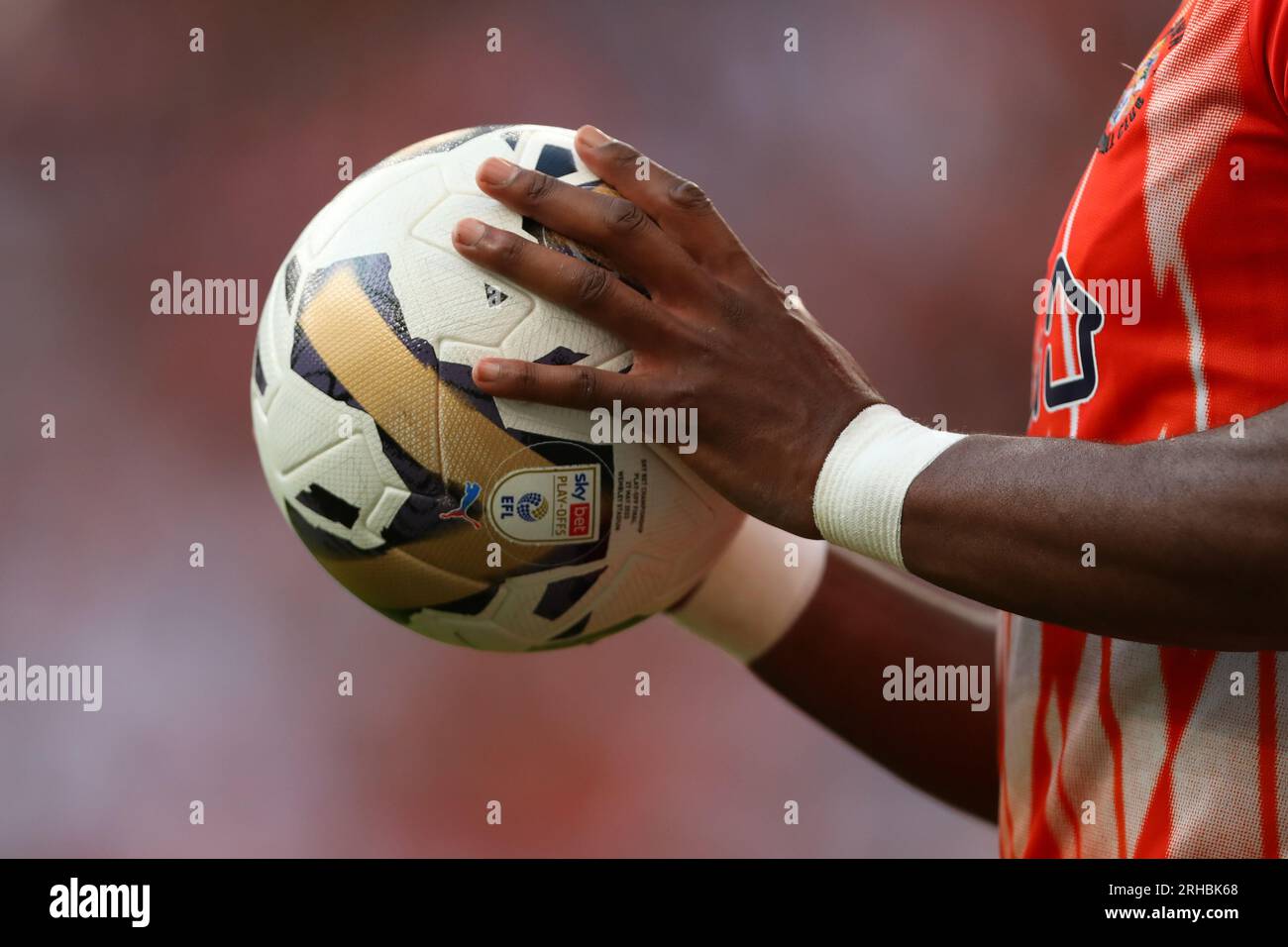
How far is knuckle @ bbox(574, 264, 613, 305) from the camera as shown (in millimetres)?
1261

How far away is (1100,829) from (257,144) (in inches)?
191

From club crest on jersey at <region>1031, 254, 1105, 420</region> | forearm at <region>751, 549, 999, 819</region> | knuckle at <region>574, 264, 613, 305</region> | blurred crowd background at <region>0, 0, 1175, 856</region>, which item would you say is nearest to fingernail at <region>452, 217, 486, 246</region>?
knuckle at <region>574, 264, 613, 305</region>

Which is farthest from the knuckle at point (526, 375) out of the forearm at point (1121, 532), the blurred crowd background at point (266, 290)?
the blurred crowd background at point (266, 290)

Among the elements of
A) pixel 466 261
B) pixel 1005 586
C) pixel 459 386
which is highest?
pixel 466 261

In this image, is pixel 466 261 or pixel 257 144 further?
pixel 257 144

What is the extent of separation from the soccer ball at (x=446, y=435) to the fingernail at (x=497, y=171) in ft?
0.12

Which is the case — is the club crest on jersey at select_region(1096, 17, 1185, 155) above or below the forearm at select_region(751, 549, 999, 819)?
above

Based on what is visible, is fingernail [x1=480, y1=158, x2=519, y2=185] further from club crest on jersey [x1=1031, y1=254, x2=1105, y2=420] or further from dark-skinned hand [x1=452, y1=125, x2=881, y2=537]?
club crest on jersey [x1=1031, y1=254, x2=1105, y2=420]

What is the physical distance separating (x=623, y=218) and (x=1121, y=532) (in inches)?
22.3

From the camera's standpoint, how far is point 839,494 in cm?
122

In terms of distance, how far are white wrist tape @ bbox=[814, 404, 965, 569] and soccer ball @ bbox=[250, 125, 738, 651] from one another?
20 centimetres

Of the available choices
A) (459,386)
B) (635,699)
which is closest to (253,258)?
(635,699)

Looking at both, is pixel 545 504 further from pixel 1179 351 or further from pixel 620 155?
pixel 1179 351
